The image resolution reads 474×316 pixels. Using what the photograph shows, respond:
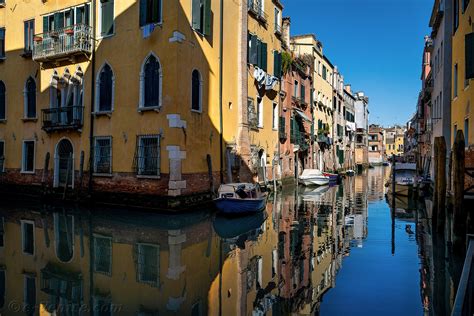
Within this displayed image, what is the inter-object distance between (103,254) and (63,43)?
11.1m

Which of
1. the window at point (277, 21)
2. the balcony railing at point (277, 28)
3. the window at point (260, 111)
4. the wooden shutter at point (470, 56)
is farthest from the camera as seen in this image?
the window at point (277, 21)

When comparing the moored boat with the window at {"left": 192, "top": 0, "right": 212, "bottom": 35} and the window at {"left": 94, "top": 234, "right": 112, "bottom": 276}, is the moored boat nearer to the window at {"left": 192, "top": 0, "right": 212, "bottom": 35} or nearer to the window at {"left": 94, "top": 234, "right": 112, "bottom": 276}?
the window at {"left": 192, "top": 0, "right": 212, "bottom": 35}

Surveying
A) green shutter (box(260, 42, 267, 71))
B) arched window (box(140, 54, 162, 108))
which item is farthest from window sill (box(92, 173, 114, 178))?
green shutter (box(260, 42, 267, 71))

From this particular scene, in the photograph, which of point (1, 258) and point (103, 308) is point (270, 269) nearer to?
point (103, 308)

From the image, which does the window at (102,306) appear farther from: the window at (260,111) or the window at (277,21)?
the window at (277,21)

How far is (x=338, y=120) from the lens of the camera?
43906 millimetres

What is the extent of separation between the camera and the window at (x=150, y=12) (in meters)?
14.5

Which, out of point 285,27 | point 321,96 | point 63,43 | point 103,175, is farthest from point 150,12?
point 321,96

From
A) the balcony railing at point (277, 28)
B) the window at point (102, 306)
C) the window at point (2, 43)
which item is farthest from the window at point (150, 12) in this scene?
the window at point (102, 306)

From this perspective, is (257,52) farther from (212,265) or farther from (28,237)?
(212,265)

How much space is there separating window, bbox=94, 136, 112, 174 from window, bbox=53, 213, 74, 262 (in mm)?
2524

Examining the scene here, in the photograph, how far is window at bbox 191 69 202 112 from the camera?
50.3 feet

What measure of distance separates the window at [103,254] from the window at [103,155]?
18.1 feet

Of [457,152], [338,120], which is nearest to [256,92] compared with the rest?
[457,152]
